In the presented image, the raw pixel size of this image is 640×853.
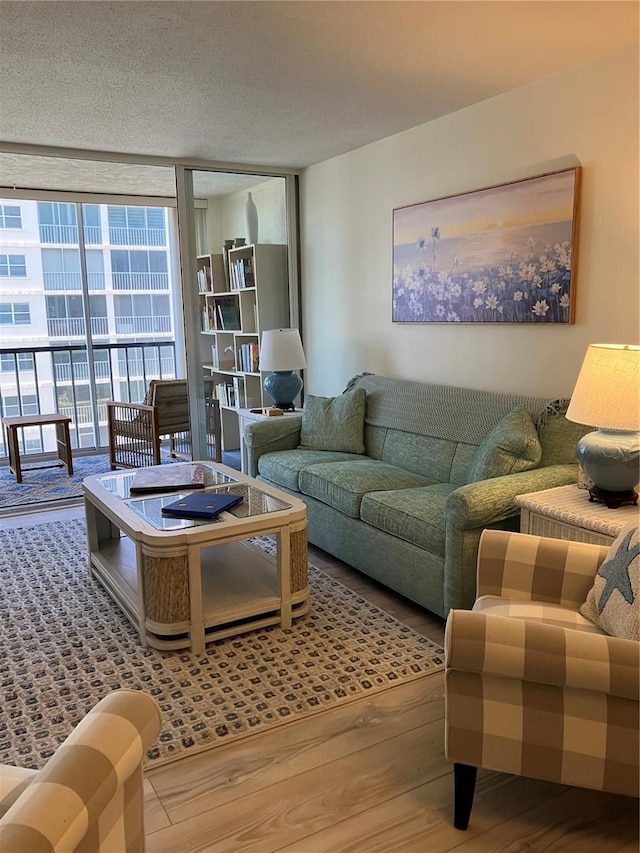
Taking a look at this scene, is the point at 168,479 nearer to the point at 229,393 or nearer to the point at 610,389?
the point at 229,393

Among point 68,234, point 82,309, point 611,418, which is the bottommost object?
point 611,418

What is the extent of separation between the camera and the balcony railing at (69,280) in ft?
20.1

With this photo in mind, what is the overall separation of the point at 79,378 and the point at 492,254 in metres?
4.42

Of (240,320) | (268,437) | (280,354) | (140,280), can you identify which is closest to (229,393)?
(240,320)

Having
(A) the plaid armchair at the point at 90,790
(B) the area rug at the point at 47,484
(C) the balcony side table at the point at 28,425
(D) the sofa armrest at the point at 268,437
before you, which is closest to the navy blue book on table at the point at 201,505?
(D) the sofa armrest at the point at 268,437

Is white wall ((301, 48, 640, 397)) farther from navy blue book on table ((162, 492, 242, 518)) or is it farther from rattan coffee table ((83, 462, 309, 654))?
navy blue book on table ((162, 492, 242, 518))

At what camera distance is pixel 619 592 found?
178 centimetres

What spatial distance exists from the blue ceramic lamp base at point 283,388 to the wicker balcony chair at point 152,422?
62cm

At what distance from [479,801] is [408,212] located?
10.4 ft

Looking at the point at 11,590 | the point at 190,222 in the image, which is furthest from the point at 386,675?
the point at 190,222

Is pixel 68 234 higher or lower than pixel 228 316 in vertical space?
higher

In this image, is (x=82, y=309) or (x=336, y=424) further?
(x=82, y=309)

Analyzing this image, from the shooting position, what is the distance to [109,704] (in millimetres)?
1278

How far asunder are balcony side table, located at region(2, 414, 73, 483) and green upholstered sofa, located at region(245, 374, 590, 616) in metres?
2.05
